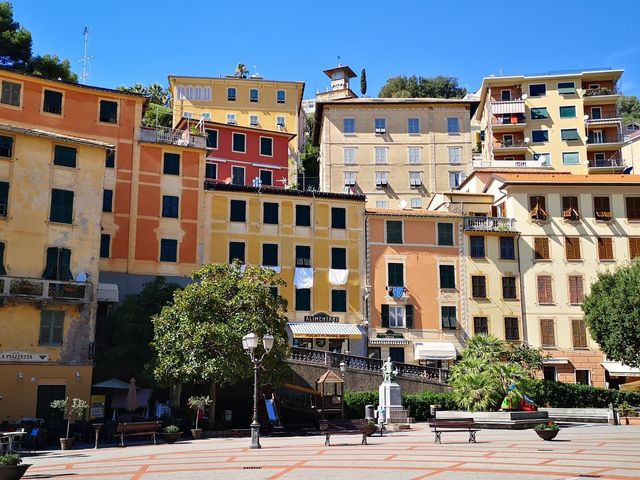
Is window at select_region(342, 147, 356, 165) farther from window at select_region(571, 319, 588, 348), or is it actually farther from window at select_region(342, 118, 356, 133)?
window at select_region(571, 319, 588, 348)

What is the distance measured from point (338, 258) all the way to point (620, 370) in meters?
19.6

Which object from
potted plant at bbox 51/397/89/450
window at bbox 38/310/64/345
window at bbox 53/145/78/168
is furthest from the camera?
window at bbox 53/145/78/168

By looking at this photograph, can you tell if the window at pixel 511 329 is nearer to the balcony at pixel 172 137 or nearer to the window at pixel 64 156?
the balcony at pixel 172 137

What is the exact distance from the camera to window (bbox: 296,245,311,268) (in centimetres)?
4797

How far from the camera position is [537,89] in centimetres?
7431

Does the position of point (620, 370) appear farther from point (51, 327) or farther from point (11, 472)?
point (11, 472)

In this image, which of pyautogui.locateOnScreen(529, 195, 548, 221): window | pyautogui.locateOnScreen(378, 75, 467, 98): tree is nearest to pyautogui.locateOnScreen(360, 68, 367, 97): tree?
pyautogui.locateOnScreen(378, 75, 467, 98): tree

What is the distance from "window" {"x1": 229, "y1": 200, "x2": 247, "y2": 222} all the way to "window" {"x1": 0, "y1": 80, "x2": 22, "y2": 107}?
1423 cm

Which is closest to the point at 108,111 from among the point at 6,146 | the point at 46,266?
the point at 6,146

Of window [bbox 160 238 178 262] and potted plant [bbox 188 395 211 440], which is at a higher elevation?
window [bbox 160 238 178 262]

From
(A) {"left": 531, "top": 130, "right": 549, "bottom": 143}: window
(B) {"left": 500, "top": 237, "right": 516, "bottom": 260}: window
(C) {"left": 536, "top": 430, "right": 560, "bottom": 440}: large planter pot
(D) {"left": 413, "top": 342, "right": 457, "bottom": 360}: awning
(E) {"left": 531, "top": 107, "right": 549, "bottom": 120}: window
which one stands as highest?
(E) {"left": 531, "top": 107, "right": 549, "bottom": 120}: window

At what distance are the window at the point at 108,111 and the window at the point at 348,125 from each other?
26.7 m

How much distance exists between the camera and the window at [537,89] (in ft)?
243

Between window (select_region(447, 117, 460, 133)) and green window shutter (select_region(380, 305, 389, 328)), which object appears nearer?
green window shutter (select_region(380, 305, 389, 328))
